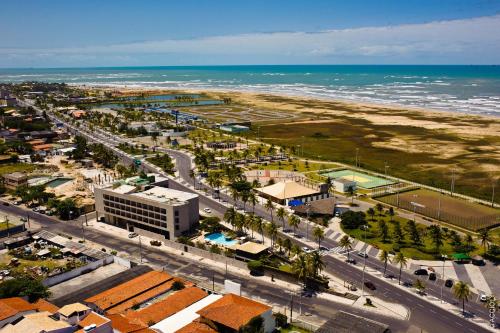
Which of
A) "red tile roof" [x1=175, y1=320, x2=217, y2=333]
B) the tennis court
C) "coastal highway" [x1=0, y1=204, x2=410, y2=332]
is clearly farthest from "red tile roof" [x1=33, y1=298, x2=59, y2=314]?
the tennis court

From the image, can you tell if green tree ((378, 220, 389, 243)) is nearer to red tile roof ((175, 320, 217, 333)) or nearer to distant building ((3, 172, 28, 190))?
red tile roof ((175, 320, 217, 333))

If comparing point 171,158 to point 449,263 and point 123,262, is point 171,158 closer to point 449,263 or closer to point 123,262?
point 123,262

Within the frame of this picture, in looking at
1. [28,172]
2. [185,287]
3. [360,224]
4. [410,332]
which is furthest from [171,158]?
[410,332]

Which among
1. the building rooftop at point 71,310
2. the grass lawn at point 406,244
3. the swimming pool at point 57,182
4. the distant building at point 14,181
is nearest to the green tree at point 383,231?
the grass lawn at point 406,244

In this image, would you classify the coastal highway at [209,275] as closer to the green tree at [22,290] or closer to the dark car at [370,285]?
the dark car at [370,285]

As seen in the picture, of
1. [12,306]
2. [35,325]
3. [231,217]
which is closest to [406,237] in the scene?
[231,217]
